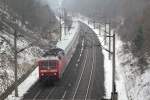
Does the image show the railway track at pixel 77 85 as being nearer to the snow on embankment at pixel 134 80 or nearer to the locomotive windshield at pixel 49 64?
the locomotive windshield at pixel 49 64

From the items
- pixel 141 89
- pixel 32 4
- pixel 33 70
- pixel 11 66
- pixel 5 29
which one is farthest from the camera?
pixel 32 4

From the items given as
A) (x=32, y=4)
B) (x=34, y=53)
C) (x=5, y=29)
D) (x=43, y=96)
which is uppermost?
(x=32, y=4)

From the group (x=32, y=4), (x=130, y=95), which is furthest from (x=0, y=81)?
(x=32, y=4)

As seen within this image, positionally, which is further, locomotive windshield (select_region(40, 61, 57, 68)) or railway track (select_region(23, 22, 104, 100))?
locomotive windshield (select_region(40, 61, 57, 68))

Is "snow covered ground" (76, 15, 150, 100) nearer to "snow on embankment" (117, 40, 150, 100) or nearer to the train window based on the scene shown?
"snow on embankment" (117, 40, 150, 100)

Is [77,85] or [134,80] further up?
[134,80]

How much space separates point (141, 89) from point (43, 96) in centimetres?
996

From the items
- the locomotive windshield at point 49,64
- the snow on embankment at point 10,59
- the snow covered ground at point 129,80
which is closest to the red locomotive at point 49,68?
the locomotive windshield at point 49,64

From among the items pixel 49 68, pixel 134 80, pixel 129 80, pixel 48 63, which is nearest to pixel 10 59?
pixel 48 63

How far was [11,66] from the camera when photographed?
160 feet

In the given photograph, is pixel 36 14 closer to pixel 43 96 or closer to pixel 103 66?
pixel 103 66

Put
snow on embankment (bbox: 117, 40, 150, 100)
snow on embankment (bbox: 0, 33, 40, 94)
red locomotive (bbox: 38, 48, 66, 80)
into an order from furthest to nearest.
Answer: snow on embankment (bbox: 0, 33, 40, 94)
red locomotive (bbox: 38, 48, 66, 80)
snow on embankment (bbox: 117, 40, 150, 100)

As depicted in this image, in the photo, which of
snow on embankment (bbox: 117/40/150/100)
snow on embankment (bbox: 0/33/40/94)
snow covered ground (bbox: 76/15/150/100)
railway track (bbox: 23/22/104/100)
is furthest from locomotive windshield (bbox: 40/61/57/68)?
snow on embankment (bbox: 117/40/150/100)

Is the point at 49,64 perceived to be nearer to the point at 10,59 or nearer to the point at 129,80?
the point at 10,59
